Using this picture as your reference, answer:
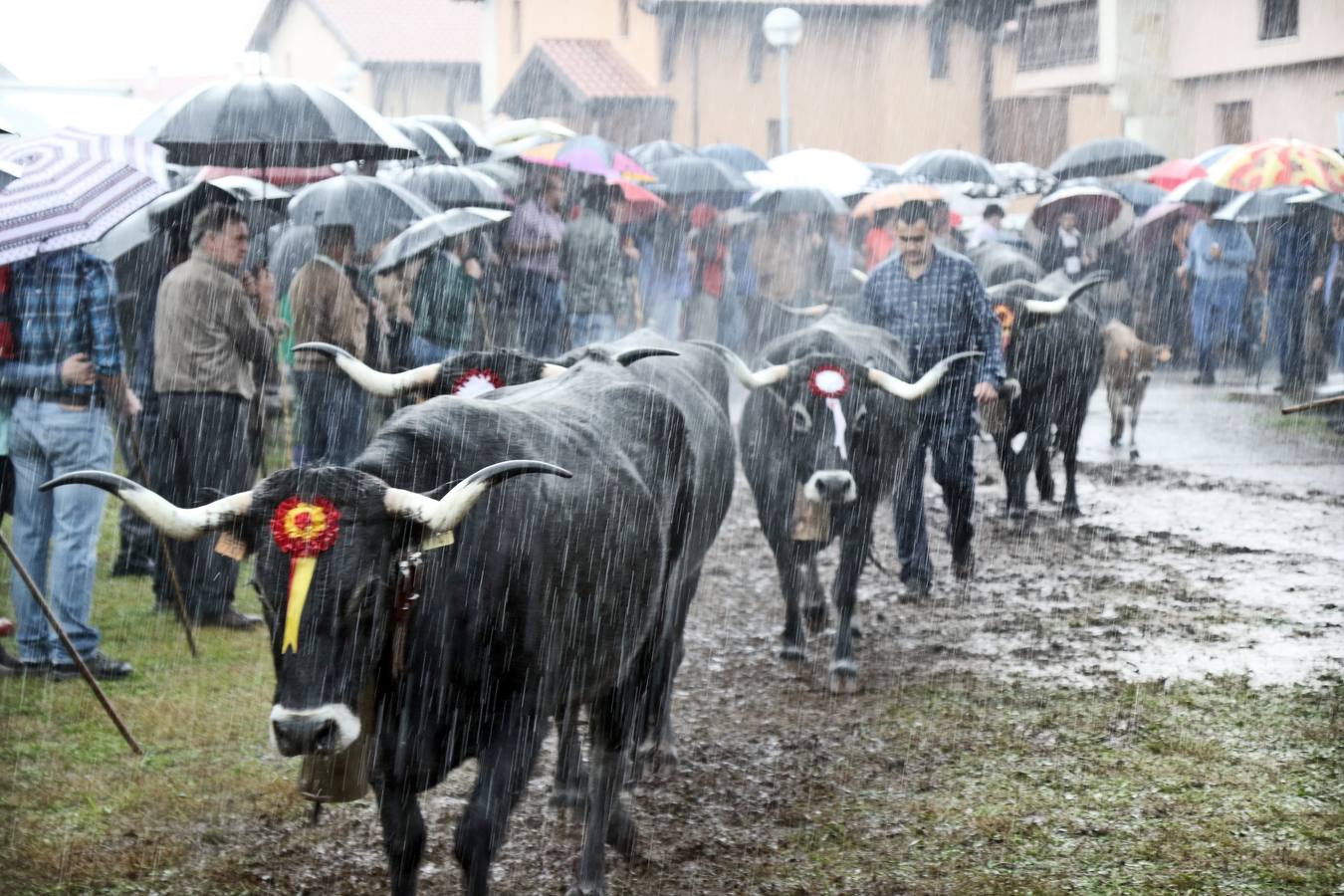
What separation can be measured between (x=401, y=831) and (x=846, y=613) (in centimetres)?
340

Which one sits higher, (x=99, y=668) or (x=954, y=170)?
(x=954, y=170)

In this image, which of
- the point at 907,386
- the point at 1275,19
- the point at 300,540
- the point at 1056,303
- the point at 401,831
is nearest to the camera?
the point at 300,540

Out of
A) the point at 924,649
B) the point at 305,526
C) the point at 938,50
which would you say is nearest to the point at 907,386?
the point at 924,649

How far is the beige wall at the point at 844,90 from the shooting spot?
1572 inches

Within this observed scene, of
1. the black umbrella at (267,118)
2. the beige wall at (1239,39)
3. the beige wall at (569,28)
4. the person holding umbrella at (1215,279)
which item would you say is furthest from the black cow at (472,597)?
the beige wall at (569,28)

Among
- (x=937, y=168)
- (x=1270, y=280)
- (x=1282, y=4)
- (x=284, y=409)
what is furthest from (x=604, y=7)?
(x=284, y=409)

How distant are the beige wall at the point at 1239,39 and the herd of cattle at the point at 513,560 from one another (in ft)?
88.0

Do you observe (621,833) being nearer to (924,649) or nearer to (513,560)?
(513,560)

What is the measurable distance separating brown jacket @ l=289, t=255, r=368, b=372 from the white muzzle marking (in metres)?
2.68

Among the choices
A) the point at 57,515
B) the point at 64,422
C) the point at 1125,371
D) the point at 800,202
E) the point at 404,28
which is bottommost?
the point at 57,515

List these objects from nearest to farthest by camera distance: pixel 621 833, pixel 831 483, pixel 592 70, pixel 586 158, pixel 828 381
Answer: pixel 621 833, pixel 831 483, pixel 828 381, pixel 586 158, pixel 592 70

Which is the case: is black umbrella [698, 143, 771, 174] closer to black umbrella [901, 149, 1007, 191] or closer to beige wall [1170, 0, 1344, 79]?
black umbrella [901, 149, 1007, 191]

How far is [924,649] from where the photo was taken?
7.93 meters

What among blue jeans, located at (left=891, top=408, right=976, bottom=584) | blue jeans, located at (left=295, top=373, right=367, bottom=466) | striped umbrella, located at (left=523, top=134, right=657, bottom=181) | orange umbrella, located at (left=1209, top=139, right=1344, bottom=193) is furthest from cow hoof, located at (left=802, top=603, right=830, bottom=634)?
orange umbrella, located at (left=1209, top=139, right=1344, bottom=193)
